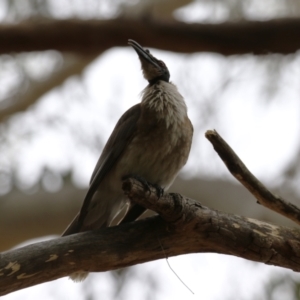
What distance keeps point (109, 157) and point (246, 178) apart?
3.02ft

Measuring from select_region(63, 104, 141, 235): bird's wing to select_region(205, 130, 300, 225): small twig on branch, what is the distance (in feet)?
2.75

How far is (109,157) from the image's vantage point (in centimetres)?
329

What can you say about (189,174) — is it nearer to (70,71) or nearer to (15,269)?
(70,71)

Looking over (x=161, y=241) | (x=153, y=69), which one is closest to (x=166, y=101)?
(x=153, y=69)

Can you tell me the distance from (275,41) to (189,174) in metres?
2.92

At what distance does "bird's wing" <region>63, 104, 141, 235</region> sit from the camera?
10.7 ft

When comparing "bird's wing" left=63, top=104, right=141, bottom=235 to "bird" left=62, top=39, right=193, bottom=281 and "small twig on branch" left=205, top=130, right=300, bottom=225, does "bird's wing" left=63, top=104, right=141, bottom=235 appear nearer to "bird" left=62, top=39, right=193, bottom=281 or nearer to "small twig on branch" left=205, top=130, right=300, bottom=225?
"bird" left=62, top=39, right=193, bottom=281

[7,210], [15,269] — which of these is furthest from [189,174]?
[15,269]

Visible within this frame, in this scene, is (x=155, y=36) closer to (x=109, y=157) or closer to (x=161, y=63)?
(x=109, y=157)

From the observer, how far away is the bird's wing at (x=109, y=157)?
10.7ft

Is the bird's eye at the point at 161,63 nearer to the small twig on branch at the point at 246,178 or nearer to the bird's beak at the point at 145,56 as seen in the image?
the bird's beak at the point at 145,56

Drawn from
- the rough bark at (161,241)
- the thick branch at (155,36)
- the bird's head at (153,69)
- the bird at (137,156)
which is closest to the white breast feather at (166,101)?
the bird at (137,156)

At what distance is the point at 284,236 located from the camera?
9.60ft

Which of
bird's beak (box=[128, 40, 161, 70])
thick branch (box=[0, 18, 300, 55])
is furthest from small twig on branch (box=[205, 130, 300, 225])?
bird's beak (box=[128, 40, 161, 70])
